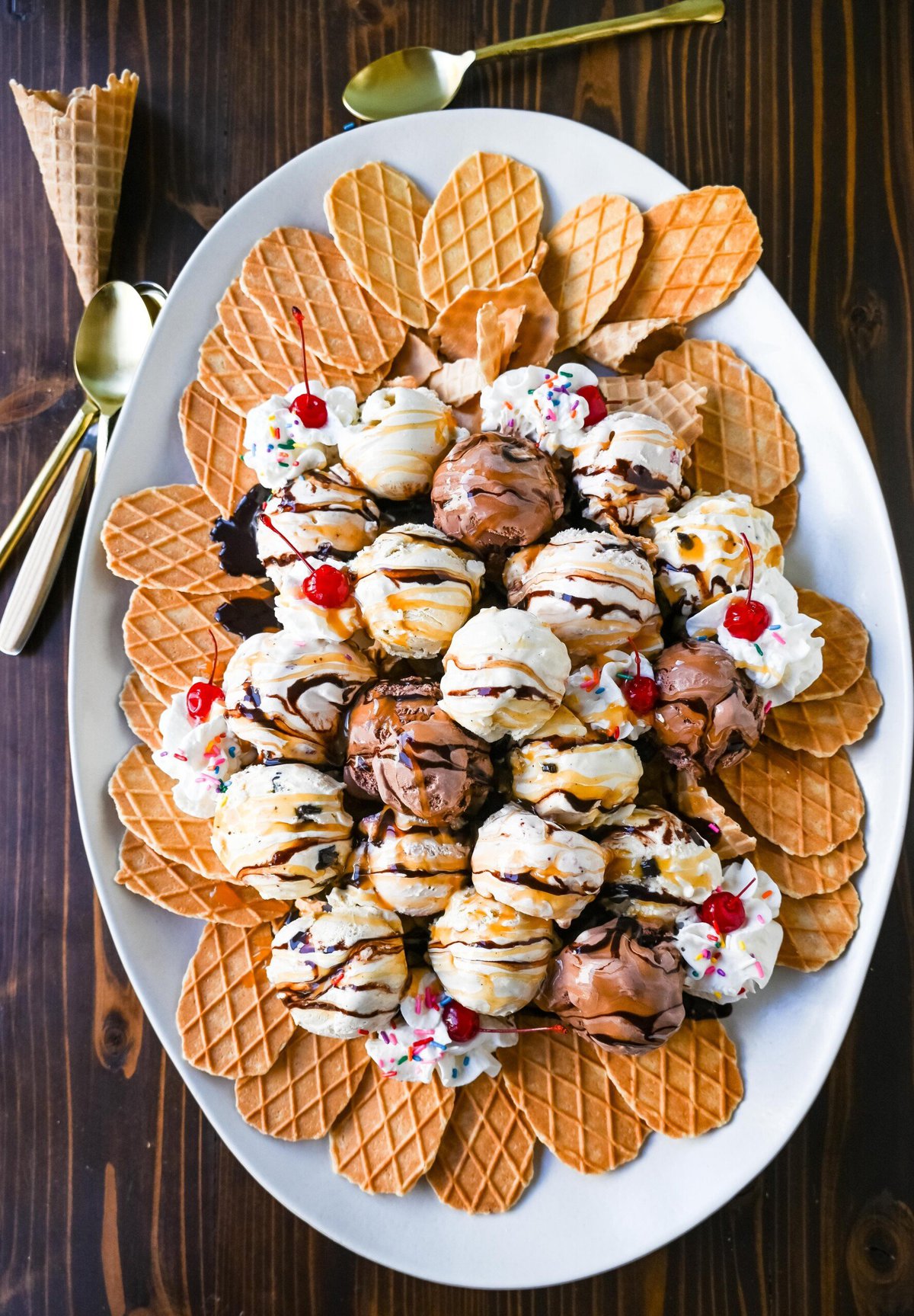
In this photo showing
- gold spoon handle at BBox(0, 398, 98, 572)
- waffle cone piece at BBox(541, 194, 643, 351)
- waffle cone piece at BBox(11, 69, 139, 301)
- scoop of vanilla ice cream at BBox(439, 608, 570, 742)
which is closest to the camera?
scoop of vanilla ice cream at BBox(439, 608, 570, 742)

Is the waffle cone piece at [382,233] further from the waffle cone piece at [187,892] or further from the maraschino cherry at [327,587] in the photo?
the waffle cone piece at [187,892]

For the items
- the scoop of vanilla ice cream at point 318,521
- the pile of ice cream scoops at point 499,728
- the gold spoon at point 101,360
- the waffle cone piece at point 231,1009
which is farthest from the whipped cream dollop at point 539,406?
the waffle cone piece at point 231,1009

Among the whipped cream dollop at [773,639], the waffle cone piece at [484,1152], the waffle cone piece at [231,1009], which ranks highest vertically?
the whipped cream dollop at [773,639]

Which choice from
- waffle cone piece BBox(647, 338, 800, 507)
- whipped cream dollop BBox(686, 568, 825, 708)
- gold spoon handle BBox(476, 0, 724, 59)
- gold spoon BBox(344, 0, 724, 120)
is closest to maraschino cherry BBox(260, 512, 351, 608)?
whipped cream dollop BBox(686, 568, 825, 708)

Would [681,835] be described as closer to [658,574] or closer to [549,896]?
[549,896]

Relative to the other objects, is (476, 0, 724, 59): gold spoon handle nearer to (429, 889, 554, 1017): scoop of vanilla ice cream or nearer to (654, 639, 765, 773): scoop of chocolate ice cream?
(654, 639, 765, 773): scoop of chocolate ice cream

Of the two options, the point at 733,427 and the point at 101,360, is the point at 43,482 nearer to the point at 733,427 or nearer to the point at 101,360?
the point at 101,360
